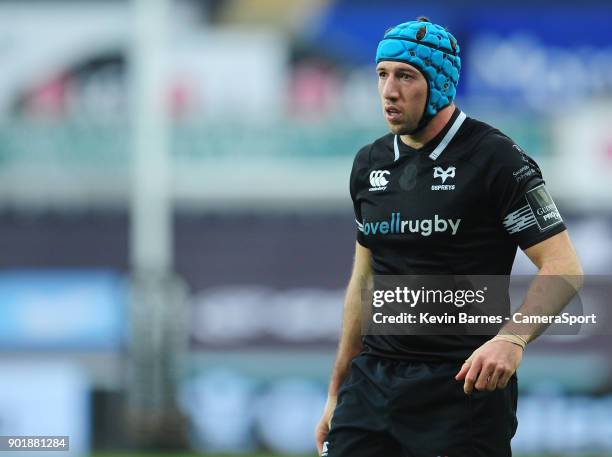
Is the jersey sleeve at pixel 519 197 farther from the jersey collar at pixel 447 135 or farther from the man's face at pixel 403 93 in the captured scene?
the man's face at pixel 403 93

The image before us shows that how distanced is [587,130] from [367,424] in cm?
1570

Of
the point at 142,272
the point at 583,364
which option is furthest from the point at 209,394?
the point at 583,364

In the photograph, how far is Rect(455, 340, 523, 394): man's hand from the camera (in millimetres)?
4609

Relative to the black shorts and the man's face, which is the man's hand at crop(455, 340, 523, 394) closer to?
the black shorts

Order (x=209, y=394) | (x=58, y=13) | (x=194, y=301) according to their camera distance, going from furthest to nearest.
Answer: (x=58, y=13), (x=194, y=301), (x=209, y=394)

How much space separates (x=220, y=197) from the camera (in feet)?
65.0

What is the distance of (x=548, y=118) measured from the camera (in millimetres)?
20219

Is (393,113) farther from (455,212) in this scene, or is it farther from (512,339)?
(512,339)

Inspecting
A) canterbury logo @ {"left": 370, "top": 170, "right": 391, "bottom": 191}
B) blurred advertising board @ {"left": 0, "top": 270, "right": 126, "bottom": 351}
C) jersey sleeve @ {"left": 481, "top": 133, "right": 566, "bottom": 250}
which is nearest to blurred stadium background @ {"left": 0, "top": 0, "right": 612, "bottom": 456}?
blurred advertising board @ {"left": 0, "top": 270, "right": 126, "bottom": 351}

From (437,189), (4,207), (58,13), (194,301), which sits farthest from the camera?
(58,13)

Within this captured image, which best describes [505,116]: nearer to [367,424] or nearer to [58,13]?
[58,13]

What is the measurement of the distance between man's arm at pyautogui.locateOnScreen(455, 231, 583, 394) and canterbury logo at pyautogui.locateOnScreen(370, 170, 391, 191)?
0.61m

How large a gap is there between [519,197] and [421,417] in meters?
0.82

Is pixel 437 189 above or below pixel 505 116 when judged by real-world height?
below
